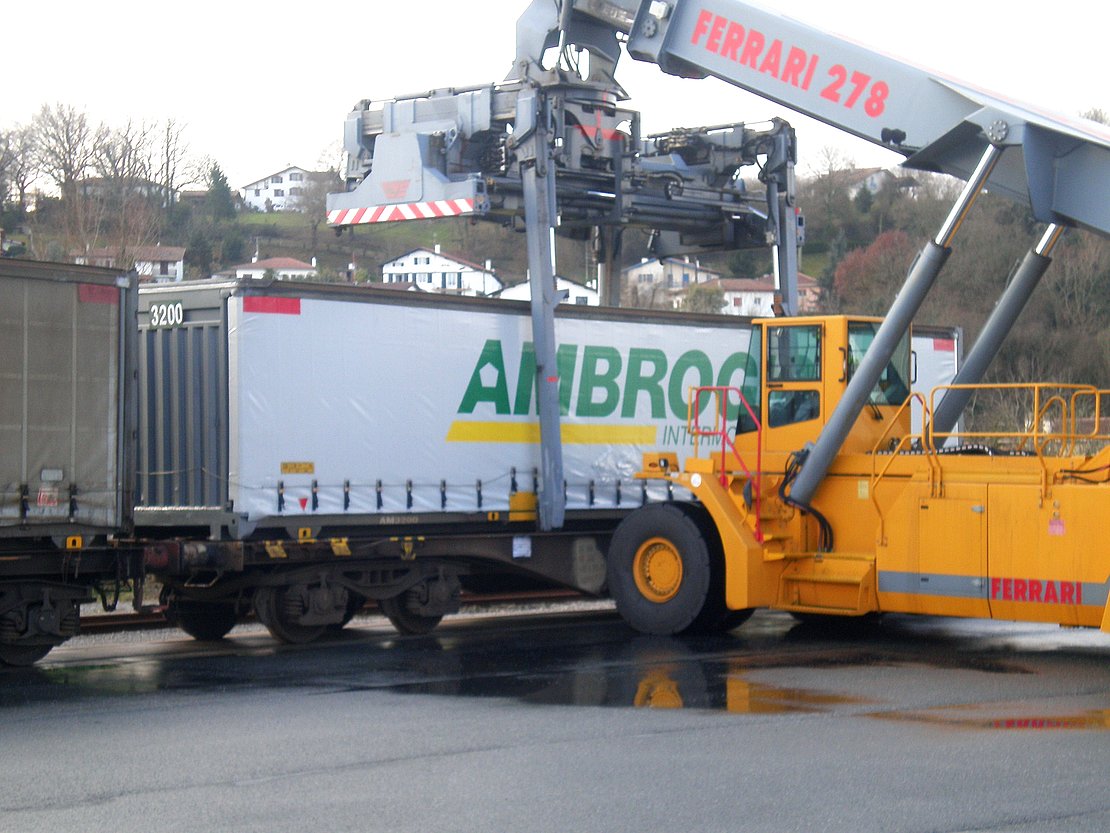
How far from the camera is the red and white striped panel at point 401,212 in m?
15.3

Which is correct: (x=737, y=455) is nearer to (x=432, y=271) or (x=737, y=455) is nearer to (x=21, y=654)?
(x=21, y=654)

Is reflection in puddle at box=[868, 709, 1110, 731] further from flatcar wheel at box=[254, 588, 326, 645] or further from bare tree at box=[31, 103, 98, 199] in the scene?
bare tree at box=[31, 103, 98, 199]

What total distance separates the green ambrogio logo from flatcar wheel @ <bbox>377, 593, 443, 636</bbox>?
2021 mm

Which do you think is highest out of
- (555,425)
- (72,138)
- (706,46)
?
(72,138)

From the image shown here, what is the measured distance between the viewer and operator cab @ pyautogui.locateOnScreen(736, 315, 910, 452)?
1395 cm

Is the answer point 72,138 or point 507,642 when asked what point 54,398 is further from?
point 72,138

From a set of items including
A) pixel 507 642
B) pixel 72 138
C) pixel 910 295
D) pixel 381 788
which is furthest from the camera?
pixel 72 138

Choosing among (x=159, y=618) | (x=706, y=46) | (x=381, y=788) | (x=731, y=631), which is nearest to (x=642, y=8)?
(x=706, y=46)

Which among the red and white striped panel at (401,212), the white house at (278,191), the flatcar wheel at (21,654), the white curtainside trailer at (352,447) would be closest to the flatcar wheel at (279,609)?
the white curtainside trailer at (352,447)

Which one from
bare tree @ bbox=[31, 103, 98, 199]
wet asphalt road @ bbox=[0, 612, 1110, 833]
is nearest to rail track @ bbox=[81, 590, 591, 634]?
wet asphalt road @ bbox=[0, 612, 1110, 833]

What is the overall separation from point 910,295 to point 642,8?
4.20 metres

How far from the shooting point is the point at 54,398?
11438mm

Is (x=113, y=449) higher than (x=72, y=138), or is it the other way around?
(x=72, y=138)

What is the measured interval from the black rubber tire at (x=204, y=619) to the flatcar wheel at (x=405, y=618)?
4.86ft
